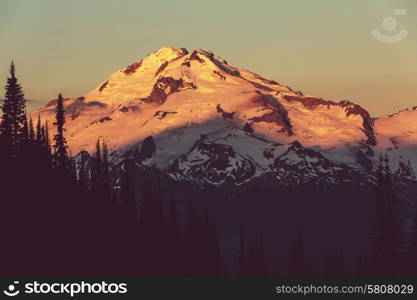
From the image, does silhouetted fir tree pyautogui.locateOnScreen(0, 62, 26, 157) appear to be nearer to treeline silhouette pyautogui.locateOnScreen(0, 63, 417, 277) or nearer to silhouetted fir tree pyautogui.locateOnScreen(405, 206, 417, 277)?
treeline silhouette pyautogui.locateOnScreen(0, 63, 417, 277)

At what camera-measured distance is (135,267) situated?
159625mm

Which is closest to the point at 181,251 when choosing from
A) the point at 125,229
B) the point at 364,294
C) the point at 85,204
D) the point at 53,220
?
the point at 125,229

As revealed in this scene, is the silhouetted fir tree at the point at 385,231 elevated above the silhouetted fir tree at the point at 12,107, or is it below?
below

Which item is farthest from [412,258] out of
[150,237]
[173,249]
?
[173,249]

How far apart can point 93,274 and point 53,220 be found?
6539 millimetres

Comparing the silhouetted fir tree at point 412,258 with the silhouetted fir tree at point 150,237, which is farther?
the silhouetted fir tree at point 150,237

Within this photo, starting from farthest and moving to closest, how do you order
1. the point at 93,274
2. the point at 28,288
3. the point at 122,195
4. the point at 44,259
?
the point at 122,195
the point at 93,274
the point at 44,259
the point at 28,288

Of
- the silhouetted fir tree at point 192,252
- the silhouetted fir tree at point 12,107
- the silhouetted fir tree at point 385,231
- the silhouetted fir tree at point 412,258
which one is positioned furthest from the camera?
the silhouetted fir tree at point 192,252

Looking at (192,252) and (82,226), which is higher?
(82,226)

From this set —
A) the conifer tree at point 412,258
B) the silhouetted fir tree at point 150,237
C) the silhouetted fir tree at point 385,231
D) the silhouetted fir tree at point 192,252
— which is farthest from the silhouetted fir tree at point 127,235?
the silhouetted fir tree at point 385,231

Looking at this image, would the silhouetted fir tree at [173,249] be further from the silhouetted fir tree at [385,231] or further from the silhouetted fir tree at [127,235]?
the silhouetted fir tree at [385,231]

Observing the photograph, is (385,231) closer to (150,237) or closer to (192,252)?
(150,237)

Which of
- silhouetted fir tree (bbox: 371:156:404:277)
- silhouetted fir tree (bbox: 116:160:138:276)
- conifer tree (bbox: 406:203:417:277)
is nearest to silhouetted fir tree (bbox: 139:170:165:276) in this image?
silhouetted fir tree (bbox: 116:160:138:276)

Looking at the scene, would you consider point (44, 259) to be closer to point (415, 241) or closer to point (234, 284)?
point (234, 284)
